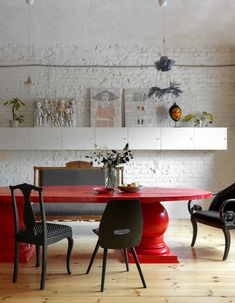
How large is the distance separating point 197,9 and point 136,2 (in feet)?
2.87

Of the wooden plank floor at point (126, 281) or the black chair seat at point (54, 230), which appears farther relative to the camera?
the black chair seat at point (54, 230)

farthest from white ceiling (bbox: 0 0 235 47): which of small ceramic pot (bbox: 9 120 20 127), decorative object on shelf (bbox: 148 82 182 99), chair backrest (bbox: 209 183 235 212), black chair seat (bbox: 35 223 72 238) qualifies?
black chair seat (bbox: 35 223 72 238)

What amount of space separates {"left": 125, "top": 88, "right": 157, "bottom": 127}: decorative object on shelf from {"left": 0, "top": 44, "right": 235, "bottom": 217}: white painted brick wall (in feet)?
0.46

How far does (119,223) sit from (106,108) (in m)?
4.03

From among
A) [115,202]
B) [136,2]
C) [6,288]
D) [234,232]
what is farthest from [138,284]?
[136,2]

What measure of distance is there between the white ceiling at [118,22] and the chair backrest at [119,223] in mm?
3138

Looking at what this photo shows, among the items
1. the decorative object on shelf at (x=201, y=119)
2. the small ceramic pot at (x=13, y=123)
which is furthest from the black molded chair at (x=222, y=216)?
the small ceramic pot at (x=13, y=123)

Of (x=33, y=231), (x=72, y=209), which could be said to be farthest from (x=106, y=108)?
(x=33, y=231)

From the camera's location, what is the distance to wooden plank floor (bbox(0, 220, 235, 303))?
10.5 ft

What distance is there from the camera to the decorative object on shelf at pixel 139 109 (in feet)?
23.3

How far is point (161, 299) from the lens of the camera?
3.15 metres

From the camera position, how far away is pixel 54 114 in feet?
23.0

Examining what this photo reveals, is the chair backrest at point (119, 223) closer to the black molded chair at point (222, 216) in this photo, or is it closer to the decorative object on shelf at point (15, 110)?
the black molded chair at point (222, 216)

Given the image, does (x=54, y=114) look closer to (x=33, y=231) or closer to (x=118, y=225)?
(x=33, y=231)
